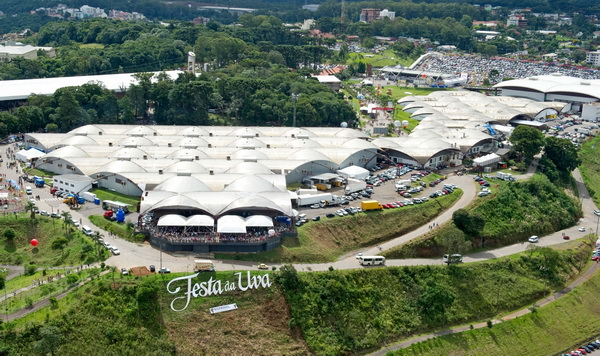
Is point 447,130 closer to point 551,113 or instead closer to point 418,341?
point 551,113

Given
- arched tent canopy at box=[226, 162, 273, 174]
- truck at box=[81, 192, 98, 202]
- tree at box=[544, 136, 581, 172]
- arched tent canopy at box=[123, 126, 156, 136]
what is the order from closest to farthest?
truck at box=[81, 192, 98, 202] → arched tent canopy at box=[226, 162, 273, 174] → tree at box=[544, 136, 581, 172] → arched tent canopy at box=[123, 126, 156, 136]

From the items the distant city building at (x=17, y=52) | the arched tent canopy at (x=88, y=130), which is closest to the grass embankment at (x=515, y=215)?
the arched tent canopy at (x=88, y=130)

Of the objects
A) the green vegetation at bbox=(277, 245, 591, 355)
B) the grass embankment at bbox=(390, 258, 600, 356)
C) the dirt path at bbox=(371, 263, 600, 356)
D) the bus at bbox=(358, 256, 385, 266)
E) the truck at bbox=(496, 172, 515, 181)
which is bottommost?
the grass embankment at bbox=(390, 258, 600, 356)

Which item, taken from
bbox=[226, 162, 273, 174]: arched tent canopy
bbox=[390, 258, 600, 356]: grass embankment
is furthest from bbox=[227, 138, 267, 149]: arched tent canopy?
bbox=[390, 258, 600, 356]: grass embankment

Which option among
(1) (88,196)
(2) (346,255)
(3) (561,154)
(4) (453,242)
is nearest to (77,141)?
(1) (88,196)

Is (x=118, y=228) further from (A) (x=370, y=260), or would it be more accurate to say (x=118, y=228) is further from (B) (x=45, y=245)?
(A) (x=370, y=260)

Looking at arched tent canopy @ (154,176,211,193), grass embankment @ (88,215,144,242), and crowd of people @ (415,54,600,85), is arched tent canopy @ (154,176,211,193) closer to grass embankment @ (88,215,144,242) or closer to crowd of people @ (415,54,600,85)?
grass embankment @ (88,215,144,242)

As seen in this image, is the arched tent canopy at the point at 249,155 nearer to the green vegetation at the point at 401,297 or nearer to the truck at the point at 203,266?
the green vegetation at the point at 401,297
